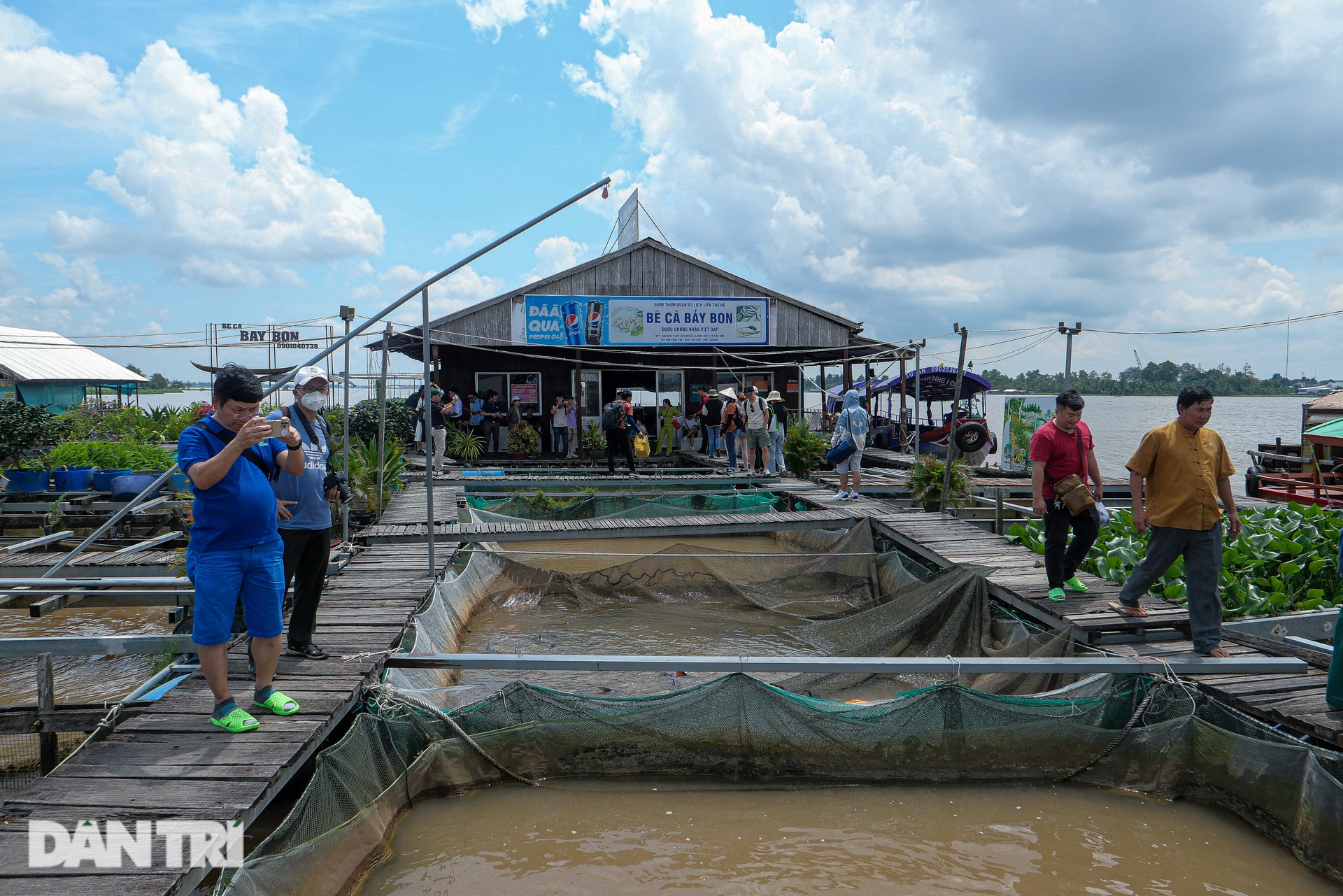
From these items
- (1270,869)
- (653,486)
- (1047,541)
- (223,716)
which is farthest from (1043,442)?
(653,486)

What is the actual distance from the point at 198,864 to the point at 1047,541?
565cm

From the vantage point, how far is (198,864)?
9.28 feet

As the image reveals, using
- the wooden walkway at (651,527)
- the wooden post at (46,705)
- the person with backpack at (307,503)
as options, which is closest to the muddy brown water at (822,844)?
the person with backpack at (307,503)

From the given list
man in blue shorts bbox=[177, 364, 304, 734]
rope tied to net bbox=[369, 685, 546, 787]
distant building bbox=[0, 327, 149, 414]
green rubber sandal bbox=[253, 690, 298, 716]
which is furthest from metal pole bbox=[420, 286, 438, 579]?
distant building bbox=[0, 327, 149, 414]

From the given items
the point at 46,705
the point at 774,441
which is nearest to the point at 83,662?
the point at 46,705

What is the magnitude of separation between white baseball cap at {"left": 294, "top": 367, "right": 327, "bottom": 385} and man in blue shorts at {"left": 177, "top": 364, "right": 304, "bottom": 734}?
2.62 ft

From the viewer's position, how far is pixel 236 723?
3.76 meters

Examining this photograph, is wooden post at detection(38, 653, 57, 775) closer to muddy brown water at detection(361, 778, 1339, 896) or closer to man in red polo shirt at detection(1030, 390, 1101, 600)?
muddy brown water at detection(361, 778, 1339, 896)

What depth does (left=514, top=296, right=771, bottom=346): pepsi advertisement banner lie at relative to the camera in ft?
58.7

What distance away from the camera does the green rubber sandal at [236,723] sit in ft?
12.3

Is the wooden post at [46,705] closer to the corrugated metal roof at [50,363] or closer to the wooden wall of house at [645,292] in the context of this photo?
the wooden wall of house at [645,292]

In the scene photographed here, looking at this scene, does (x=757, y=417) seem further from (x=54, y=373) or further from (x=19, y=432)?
(x=54, y=373)

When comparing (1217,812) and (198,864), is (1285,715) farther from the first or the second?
(198,864)

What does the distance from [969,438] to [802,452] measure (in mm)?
6540
